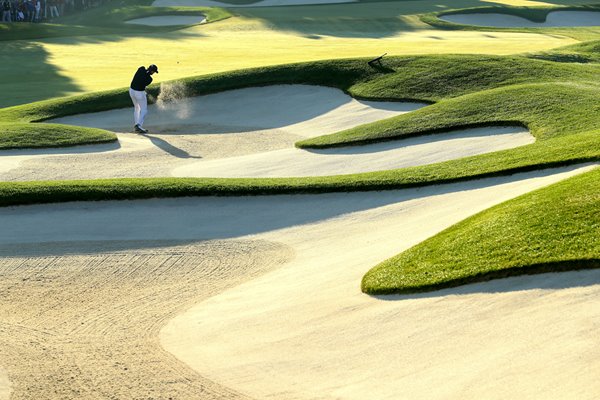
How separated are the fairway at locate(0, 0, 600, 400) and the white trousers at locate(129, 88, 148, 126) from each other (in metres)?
0.15

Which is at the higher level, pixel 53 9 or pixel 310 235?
pixel 53 9

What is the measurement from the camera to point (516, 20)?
67.6m

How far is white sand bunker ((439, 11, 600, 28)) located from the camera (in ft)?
217

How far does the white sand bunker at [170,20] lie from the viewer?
221 feet

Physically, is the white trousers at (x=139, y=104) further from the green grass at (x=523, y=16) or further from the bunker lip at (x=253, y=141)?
the green grass at (x=523, y=16)

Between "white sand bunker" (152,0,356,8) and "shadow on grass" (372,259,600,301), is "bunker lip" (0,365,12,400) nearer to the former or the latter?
"shadow on grass" (372,259,600,301)

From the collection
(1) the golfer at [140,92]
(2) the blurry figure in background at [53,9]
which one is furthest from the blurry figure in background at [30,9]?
(1) the golfer at [140,92]

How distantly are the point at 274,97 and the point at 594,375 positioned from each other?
24945 millimetres

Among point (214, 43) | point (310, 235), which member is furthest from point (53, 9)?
point (310, 235)

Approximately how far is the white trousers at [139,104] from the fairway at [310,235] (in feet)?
0.48

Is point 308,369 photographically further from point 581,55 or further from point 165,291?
point 581,55

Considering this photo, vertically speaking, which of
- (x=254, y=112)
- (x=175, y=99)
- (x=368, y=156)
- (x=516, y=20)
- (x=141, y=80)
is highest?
(x=141, y=80)

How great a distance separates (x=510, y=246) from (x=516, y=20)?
57.6 meters

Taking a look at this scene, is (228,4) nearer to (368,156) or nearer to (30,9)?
(30,9)
